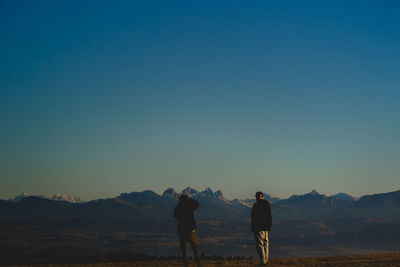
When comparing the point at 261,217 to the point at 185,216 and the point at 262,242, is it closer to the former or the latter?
the point at 262,242

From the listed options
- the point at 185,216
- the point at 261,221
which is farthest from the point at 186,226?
the point at 261,221

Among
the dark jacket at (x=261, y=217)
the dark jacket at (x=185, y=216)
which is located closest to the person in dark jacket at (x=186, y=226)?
the dark jacket at (x=185, y=216)

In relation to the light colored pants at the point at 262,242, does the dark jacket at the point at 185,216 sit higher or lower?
higher

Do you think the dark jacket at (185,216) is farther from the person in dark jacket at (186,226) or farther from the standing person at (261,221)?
the standing person at (261,221)

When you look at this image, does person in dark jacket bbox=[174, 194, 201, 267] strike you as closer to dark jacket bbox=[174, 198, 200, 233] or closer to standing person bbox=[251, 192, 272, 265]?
dark jacket bbox=[174, 198, 200, 233]

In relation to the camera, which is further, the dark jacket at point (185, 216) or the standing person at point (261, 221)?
the standing person at point (261, 221)

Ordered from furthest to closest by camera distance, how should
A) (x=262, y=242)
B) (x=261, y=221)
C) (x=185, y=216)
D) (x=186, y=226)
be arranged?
(x=262, y=242)
(x=261, y=221)
(x=185, y=216)
(x=186, y=226)

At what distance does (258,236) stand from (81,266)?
40.4ft

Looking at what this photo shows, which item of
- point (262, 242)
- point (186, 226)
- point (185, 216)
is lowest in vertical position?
point (262, 242)

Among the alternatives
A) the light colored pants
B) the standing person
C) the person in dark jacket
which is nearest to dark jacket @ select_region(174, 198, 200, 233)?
the person in dark jacket

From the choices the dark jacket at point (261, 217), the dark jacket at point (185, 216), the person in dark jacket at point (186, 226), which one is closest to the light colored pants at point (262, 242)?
the dark jacket at point (261, 217)

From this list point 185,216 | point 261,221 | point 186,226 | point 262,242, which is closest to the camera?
point 186,226

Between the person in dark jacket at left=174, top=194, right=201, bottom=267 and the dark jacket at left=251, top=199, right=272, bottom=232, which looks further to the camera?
the dark jacket at left=251, top=199, right=272, bottom=232

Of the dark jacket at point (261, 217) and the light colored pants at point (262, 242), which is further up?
the dark jacket at point (261, 217)
